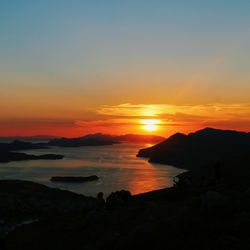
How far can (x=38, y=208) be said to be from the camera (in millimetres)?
98438

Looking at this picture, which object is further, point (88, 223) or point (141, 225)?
point (88, 223)

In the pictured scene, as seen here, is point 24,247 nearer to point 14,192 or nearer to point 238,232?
point 238,232

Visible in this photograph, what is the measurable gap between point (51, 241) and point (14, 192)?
9805 centimetres

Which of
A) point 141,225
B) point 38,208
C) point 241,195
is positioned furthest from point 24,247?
point 38,208

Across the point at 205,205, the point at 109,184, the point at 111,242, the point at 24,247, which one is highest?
the point at 205,205

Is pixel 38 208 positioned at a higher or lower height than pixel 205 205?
lower

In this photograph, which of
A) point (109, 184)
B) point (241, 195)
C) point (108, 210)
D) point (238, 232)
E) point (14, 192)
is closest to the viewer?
point (238, 232)

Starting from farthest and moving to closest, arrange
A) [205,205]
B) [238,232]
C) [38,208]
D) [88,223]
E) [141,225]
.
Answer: [38,208], [88,223], [205,205], [141,225], [238,232]

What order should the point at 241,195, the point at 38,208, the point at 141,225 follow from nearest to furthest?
Answer: the point at 141,225 < the point at 241,195 < the point at 38,208

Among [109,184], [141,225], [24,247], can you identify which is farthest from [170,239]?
[109,184]

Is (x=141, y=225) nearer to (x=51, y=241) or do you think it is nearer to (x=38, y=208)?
(x=51, y=241)

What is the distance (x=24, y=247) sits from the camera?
3556 cm

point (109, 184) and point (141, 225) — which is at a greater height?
point (141, 225)

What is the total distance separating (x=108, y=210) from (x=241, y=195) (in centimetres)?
1270
